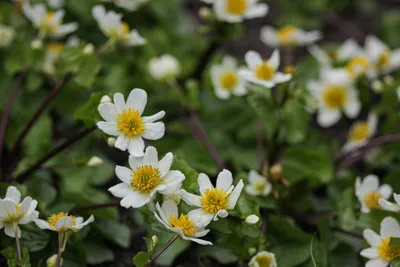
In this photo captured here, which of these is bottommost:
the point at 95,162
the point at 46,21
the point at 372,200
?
the point at 372,200

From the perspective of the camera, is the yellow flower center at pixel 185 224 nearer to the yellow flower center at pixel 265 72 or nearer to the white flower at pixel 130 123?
the white flower at pixel 130 123

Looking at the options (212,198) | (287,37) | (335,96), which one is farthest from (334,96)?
(212,198)

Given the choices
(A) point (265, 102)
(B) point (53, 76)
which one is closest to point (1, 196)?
(B) point (53, 76)

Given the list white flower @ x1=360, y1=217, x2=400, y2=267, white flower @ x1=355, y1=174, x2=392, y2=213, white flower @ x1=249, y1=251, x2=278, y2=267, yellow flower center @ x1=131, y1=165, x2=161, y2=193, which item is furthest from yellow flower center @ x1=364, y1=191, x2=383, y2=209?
yellow flower center @ x1=131, y1=165, x2=161, y2=193

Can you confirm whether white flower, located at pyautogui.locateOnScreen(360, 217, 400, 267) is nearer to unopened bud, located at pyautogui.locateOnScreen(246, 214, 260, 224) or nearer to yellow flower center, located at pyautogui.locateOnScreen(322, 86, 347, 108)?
unopened bud, located at pyautogui.locateOnScreen(246, 214, 260, 224)

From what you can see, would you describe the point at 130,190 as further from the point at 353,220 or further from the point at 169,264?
the point at 353,220

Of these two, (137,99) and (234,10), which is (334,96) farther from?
(137,99)
